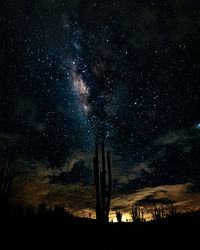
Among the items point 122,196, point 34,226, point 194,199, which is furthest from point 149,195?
point 34,226

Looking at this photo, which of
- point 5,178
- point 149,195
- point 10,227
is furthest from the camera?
point 149,195

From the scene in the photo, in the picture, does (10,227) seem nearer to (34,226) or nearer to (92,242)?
(34,226)

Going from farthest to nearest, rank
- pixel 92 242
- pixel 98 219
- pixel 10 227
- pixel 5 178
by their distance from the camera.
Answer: pixel 98 219 < pixel 5 178 < pixel 92 242 < pixel 10 227

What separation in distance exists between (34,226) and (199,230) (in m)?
6.27

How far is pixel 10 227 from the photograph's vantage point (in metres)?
6.35

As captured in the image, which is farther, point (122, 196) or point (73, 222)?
point (122, 196)

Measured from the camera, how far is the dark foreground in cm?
630

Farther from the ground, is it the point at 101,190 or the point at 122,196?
the point at 122,196

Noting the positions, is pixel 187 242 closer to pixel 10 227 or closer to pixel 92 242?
pixel 92 242

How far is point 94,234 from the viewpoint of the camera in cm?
805

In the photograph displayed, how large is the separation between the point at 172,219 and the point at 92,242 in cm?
377

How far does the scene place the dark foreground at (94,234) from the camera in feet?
20.7

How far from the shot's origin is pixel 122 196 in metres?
24.0

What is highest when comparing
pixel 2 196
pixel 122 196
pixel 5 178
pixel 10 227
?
pixel 122 196
